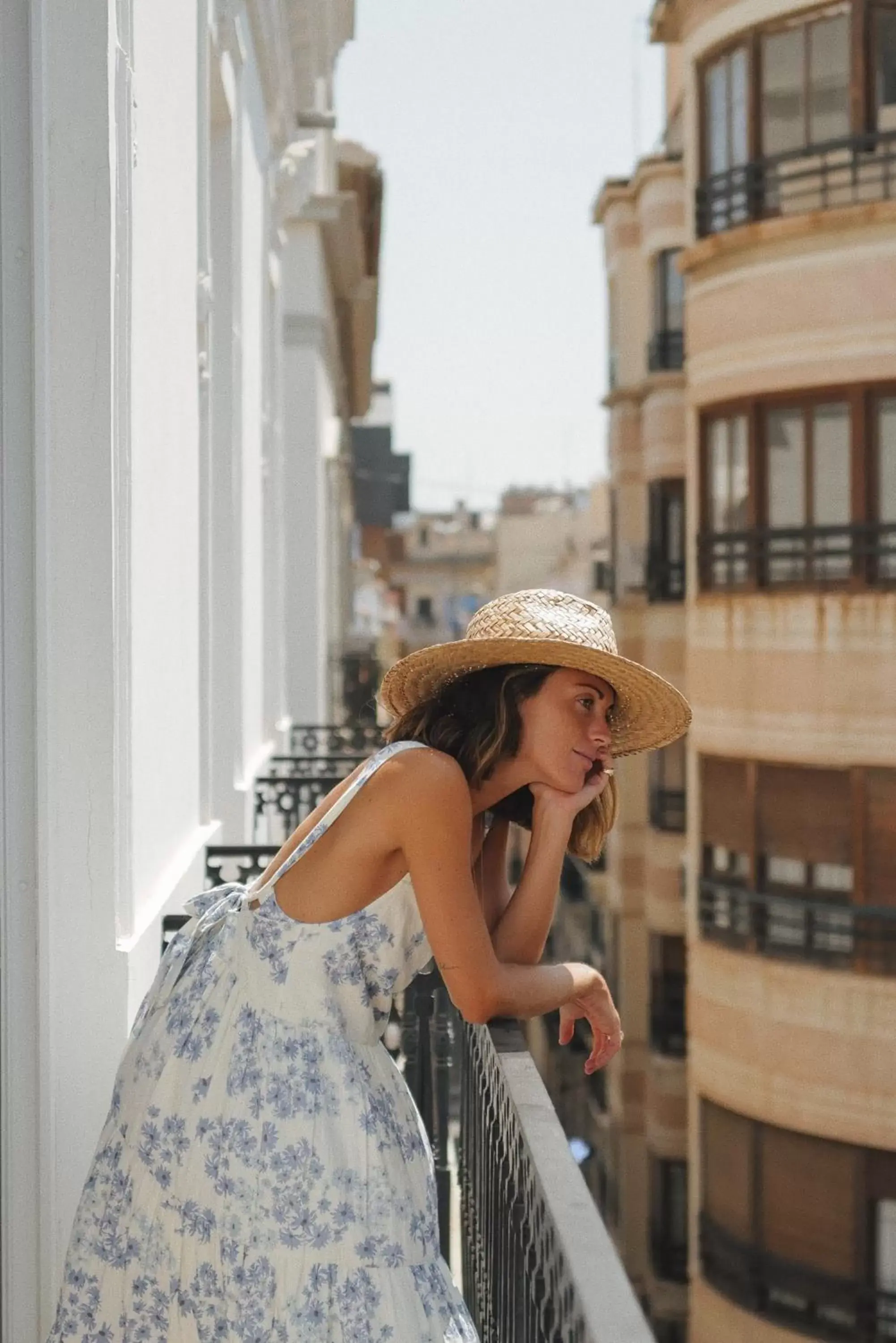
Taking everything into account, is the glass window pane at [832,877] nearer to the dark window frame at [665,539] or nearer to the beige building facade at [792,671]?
the beige building facade at [792,671]

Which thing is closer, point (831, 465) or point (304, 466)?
point (831, 465)

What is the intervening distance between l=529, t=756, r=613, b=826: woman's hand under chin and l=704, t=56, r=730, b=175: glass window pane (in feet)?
40.1

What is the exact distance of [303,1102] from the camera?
313cm

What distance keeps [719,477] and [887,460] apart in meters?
1.89

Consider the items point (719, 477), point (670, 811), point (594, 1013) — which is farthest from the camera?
point (670, 811)

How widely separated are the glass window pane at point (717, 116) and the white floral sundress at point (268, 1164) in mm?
12666

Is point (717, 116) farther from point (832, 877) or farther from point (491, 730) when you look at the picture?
point (491, 730)

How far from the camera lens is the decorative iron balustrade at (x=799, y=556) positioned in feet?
42.9

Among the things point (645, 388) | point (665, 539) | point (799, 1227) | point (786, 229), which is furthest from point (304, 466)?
point (799, 1227)

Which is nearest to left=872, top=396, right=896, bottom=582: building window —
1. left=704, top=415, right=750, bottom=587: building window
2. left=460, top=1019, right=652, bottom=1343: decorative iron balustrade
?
left=704, top=415, right=750, bottom=587: building window

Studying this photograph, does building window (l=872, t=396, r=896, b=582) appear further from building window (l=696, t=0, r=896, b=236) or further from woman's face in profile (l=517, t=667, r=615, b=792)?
woman's face in profile (l=517, t=667, r=615, b=792)

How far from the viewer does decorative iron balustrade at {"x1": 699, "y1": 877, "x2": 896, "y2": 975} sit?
12695 millimetres

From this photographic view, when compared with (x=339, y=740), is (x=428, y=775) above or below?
above

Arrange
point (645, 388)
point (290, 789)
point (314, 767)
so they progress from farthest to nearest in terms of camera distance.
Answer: point (645, 388)
point (314, 767)
point (290, 789)
